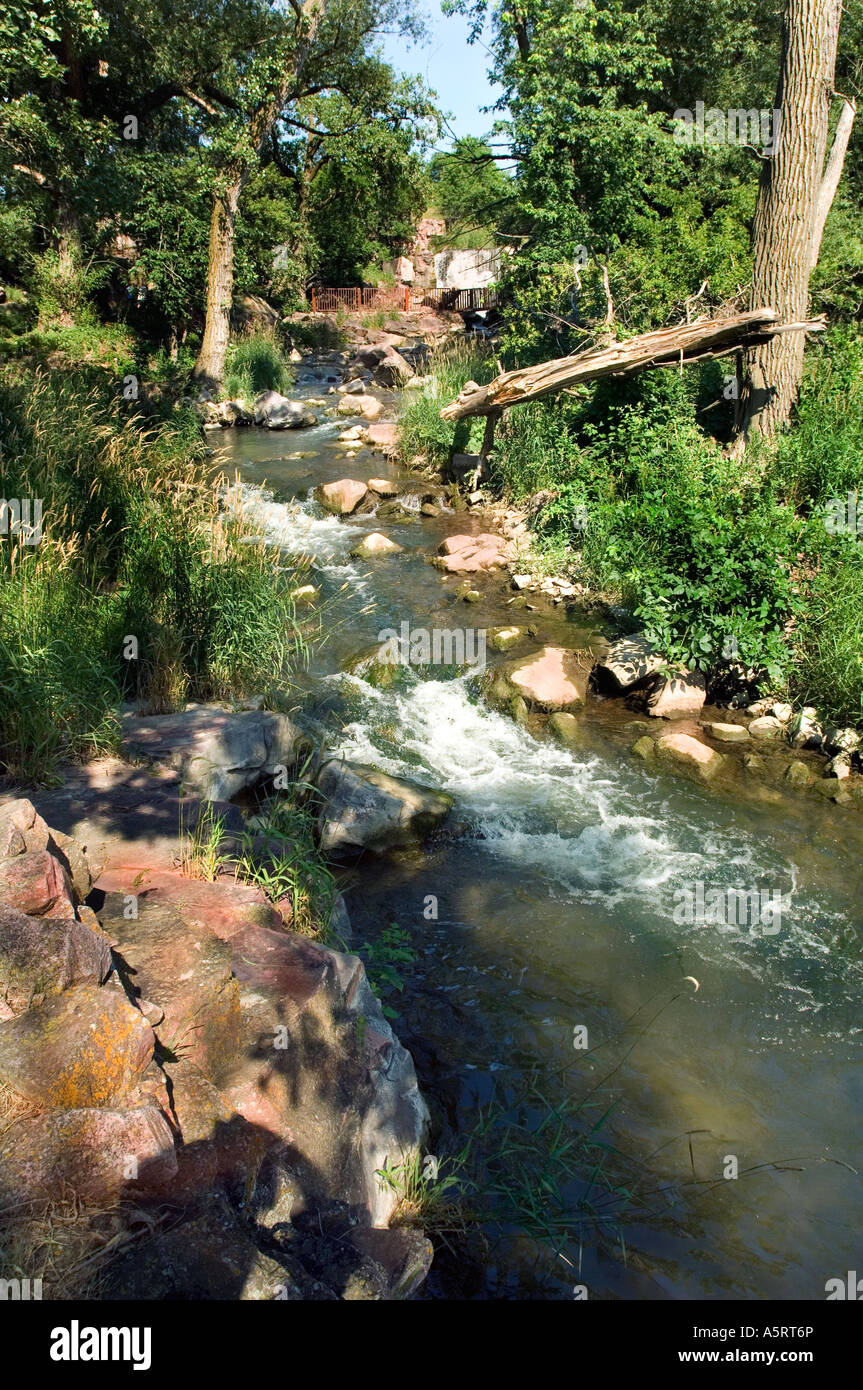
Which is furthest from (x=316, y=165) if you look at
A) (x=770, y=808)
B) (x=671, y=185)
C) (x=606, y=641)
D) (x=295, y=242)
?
(x=770, y=808)

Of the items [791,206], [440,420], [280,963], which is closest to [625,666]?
[280,963]

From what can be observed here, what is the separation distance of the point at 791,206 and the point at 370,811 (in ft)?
25.4

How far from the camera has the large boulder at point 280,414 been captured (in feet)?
56.0

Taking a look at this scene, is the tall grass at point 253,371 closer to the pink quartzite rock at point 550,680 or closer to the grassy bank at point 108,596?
the grassy bank at point 108,596

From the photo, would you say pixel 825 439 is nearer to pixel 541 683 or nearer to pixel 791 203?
pixel 791 203

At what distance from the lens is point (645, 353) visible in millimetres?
9578

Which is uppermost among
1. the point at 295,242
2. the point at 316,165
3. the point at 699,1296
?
the point at 316,165

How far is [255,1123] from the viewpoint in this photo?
2.88 m

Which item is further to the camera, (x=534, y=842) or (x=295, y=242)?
(x=295, y=242)

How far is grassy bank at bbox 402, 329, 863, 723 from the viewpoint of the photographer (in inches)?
286

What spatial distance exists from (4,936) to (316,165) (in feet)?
116

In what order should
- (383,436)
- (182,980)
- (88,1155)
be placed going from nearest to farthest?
(88,1155) → (182,980) → (383,436)
